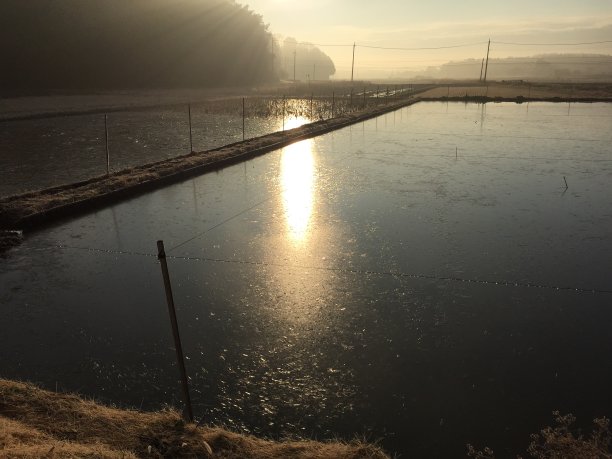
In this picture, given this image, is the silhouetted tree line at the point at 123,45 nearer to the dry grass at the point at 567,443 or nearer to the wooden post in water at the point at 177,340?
the wooden post in water at the point at 177,340

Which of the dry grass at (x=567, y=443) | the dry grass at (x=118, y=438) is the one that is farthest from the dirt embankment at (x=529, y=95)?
the dry grass at (x=118, y=438)

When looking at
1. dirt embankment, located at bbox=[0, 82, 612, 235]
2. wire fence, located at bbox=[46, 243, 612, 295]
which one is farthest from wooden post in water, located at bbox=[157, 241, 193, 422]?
dirt embankment, located at bbox=[0, 82, 612, 235]

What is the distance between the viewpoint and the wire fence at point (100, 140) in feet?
41.2

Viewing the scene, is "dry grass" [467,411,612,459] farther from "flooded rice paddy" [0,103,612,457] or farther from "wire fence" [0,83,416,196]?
"wire fence" [0,83,416,196]

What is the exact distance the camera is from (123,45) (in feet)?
223

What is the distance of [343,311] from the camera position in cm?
526

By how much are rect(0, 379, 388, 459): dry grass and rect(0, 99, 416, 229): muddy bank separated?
556cm

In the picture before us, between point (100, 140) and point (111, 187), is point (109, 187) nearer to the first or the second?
point (111, 187)

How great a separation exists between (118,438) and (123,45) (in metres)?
73.2

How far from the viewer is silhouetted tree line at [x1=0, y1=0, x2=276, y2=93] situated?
54.4 meters

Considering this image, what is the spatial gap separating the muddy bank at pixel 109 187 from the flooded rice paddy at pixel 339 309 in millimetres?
485

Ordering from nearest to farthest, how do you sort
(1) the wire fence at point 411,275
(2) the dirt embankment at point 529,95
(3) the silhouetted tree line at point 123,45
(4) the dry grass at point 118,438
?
(4) the dry grass at point 118,438, (1) the wire fence at point 411,275, (2) the dirt embankment at point 529,95, (3) the silhouetted tree line at point 123,45

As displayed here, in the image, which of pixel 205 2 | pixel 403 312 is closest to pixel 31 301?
pixel 403 312

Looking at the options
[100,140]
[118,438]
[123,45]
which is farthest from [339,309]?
[123,45]
